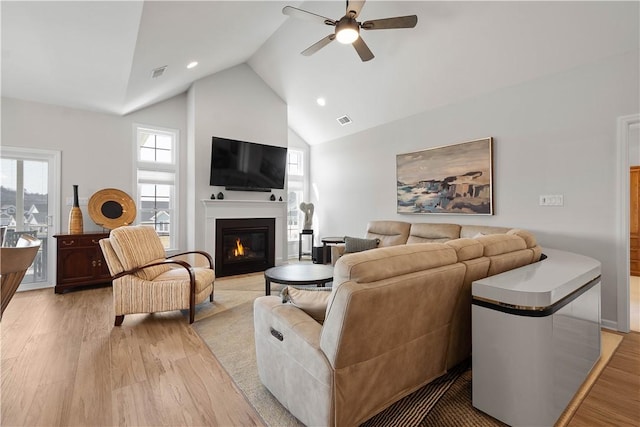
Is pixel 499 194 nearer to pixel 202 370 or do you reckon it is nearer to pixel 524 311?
pixel 524 311

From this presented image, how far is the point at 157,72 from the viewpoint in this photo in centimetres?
398

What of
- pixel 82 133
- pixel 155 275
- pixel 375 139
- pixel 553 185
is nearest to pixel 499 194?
pixel 553 185

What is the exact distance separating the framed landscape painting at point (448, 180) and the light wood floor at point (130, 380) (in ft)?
6.63

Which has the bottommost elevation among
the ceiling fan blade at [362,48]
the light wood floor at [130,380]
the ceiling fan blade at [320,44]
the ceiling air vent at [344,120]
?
the light wood floor at [130,380]

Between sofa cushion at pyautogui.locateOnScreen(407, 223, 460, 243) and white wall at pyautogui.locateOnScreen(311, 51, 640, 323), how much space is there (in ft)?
0.91

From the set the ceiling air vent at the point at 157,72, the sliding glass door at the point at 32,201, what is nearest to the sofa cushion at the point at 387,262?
the ceiling air vent at the point at 157,72

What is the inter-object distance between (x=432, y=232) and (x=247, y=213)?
321 centimetres

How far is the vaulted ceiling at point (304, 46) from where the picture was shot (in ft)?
8.96

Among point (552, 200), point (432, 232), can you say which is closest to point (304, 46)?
point (432, 232)

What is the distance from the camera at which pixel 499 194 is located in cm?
385

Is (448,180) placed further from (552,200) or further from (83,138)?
(83,138)

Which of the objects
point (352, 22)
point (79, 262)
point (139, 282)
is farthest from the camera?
point (79, 262)

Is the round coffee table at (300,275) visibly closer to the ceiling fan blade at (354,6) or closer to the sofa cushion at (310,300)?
the sofa cushion at (310,300)

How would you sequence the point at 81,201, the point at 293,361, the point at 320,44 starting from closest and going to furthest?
the point at 293,361 → the point at 320,44 → the point at 81,201
